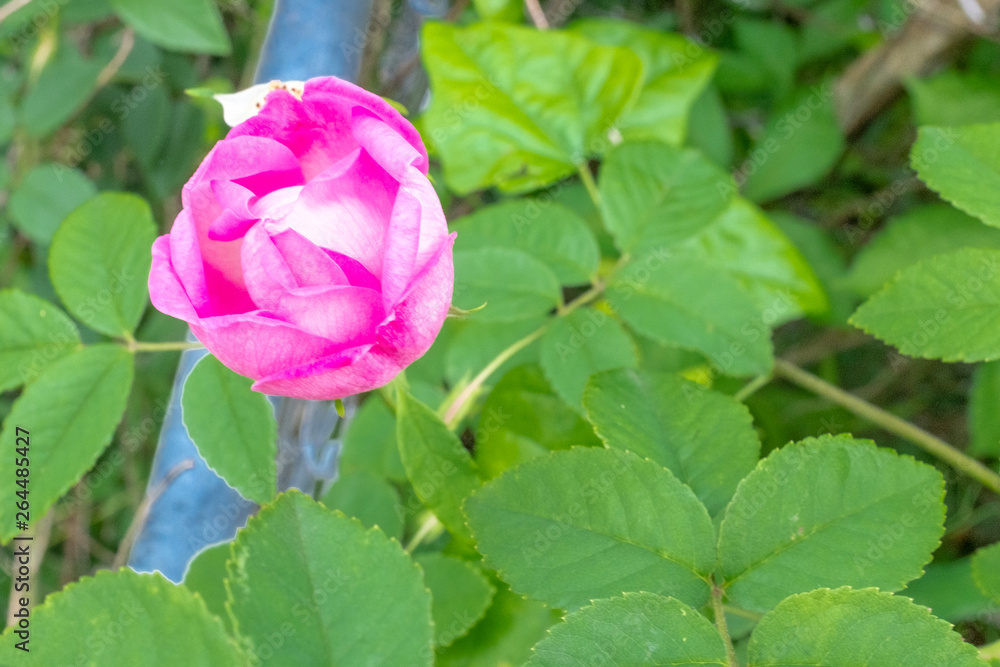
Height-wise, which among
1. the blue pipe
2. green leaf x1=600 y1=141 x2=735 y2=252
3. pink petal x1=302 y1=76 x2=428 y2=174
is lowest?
the blue pipe

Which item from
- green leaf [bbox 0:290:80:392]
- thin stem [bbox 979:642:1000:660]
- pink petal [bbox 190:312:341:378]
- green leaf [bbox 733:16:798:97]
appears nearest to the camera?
pink petal [bbox 190:312:341:378]

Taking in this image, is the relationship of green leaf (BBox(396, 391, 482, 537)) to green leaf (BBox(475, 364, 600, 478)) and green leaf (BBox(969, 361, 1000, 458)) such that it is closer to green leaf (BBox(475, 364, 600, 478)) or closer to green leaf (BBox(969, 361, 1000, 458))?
green leaf (BBox(475, 364, 600, 478))

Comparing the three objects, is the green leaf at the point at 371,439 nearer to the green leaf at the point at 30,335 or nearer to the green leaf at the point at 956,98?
the green leaf at the point at 30,335

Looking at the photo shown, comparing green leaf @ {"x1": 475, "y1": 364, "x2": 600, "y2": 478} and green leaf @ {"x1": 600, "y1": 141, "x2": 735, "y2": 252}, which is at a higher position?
green leaf @ {"x1": 600, "y1": 141, "x2": 735, "y2": 252}

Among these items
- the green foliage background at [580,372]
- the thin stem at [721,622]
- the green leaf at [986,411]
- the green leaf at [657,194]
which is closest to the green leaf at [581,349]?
the green foliage background at [580,372]

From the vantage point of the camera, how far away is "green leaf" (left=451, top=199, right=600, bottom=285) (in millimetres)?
717

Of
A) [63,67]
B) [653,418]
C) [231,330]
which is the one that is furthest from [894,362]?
[63,67]

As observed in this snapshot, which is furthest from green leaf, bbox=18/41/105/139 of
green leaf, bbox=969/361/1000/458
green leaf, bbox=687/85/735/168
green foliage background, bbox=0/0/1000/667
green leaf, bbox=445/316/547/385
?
green leaf, bbox=969/361/1000/458

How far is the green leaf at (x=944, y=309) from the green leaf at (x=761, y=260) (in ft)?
1.18

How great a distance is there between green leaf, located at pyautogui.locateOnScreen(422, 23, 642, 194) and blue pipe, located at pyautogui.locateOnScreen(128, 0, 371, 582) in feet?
0.58

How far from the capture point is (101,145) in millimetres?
1231

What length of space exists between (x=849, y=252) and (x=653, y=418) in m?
0.86

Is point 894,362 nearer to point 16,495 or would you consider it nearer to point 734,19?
point 734,19

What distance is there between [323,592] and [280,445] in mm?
604
